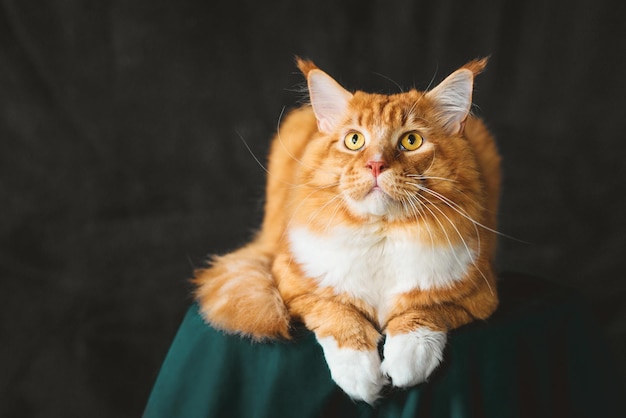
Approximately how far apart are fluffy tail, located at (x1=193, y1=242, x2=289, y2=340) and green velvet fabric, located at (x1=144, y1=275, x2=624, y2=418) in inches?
1.3

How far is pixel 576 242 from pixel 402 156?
138 centimetres

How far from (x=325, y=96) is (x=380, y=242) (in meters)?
0.33

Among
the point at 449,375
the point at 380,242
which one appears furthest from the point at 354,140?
the point at 449,375

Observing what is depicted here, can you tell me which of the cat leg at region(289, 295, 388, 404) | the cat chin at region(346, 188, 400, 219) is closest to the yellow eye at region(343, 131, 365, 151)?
the cat chin at region(346, 188, 400, 219)

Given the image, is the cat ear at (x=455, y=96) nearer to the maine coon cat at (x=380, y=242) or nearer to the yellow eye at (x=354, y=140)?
the maine coon cat at (x=380, y=242)

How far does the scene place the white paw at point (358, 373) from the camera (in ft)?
4.42

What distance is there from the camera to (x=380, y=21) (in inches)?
94.3

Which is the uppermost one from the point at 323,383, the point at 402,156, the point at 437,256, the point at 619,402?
the point at 402,156

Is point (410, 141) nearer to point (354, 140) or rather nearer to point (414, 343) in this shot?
Result: point (354, 140)

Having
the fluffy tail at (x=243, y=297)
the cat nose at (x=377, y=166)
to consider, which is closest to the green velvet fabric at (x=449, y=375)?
the fluffy tail at (x=243, y=297)

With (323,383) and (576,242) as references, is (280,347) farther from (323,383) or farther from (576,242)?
(576,242)

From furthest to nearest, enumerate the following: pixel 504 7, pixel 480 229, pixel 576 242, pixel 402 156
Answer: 1. pixel 576 242
2. pixel 504 7
3. pixel 480 229
4. pixel 402 156

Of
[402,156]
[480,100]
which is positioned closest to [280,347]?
[402,156]

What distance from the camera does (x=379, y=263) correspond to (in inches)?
56.8
